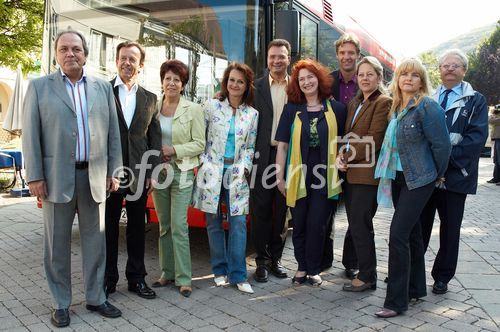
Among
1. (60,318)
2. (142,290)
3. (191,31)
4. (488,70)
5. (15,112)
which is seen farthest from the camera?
(488,70)

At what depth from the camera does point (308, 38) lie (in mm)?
6020

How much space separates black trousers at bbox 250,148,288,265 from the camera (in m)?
4.74

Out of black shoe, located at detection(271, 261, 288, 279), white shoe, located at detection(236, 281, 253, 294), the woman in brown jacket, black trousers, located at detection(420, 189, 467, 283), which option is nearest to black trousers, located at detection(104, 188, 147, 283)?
white shoe, located at detection(236, 281, 253, 294)

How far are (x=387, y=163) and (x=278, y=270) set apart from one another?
1628 mm

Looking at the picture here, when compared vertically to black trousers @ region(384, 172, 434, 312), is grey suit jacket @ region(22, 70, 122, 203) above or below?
above

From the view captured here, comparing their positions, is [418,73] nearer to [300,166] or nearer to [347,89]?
[347,89]

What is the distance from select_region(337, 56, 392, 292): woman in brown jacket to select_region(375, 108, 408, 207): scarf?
11 centimetres

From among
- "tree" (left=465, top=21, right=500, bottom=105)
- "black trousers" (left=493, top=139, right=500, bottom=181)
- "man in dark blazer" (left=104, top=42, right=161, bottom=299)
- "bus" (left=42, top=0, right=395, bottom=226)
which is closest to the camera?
"man in dark blazer" (left=104, top=42, right=161, bottom=299)

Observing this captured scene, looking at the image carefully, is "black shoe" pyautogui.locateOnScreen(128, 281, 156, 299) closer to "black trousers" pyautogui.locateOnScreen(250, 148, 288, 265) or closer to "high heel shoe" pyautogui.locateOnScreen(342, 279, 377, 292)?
"black trousers" pyautogui.locateOnScreen(250, 148, 288, 265)

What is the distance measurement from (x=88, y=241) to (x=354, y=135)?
2.38 metres

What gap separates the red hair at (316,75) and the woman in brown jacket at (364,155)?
27cm

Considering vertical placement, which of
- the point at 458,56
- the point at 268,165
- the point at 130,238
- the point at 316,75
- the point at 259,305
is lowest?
the point at 259,305

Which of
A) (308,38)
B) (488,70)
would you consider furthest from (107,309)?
(488,70)

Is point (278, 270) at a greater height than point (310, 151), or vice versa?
point (310, 151)
